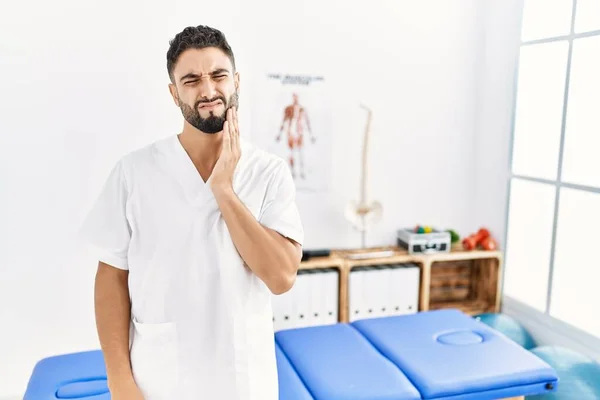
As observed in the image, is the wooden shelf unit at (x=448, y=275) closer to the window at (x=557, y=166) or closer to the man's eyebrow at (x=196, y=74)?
the window at (x=557, y=166)

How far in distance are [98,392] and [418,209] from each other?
215 cm

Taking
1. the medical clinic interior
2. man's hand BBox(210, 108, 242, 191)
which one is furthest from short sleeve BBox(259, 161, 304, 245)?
the medical clinic interior

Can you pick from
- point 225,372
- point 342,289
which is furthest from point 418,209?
point 225,372

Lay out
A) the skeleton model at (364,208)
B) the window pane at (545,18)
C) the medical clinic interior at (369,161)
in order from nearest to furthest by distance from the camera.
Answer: the medical clinic interior at (369,161), the window pane at (545,18), the skeleton model at (364,208)

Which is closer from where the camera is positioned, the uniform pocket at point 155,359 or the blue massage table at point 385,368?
the uniform pocket at point 155,359

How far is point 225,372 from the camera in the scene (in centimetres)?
129

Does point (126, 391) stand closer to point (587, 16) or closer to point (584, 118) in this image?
point (584, 118)

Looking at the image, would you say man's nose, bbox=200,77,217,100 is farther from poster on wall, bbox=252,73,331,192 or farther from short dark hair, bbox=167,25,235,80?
poster on wall, bbox=252,73,331,192

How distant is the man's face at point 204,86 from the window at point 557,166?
6.68ft

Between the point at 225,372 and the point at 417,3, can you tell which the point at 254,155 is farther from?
the point at 417,3

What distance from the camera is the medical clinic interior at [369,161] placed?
8.25 ft

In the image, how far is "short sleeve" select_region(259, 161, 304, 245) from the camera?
126 centimetres

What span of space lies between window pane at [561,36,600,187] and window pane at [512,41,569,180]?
0.07 m

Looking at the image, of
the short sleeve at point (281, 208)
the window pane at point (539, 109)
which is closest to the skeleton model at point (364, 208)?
the window pane at point (539, 109)
